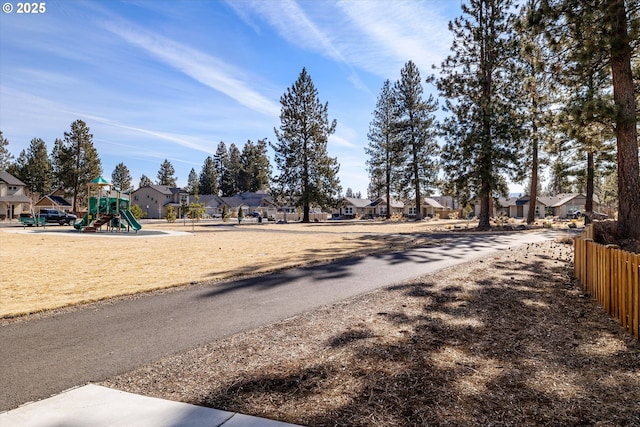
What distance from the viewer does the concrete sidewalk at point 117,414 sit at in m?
3.19

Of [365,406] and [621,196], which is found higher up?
[621,196]

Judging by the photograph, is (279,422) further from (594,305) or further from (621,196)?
(621,196)

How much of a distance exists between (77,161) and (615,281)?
73.9 meters

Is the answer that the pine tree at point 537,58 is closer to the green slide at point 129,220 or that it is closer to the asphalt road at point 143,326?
the asphalt road at point 143,326

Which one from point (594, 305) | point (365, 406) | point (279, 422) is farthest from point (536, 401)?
point (594, 305)

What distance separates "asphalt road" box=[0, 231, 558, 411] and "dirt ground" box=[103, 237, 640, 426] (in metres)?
0.49

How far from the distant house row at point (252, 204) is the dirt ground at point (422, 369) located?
47549mm

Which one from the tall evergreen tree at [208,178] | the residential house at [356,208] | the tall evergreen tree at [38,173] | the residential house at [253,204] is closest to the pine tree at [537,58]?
the residential house at [356,208]

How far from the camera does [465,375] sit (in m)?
4.05

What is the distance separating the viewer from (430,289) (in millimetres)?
8188

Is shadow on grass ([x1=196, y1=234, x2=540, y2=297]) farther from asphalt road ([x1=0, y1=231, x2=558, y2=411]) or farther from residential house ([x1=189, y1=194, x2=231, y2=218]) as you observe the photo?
residential house ([x1=189, y1=194, x2=231, y2=218])

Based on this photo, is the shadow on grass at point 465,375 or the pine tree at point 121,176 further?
the pine tree at point 121,176

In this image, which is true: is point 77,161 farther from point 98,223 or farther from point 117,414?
point 117,414

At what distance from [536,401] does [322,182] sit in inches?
1950
